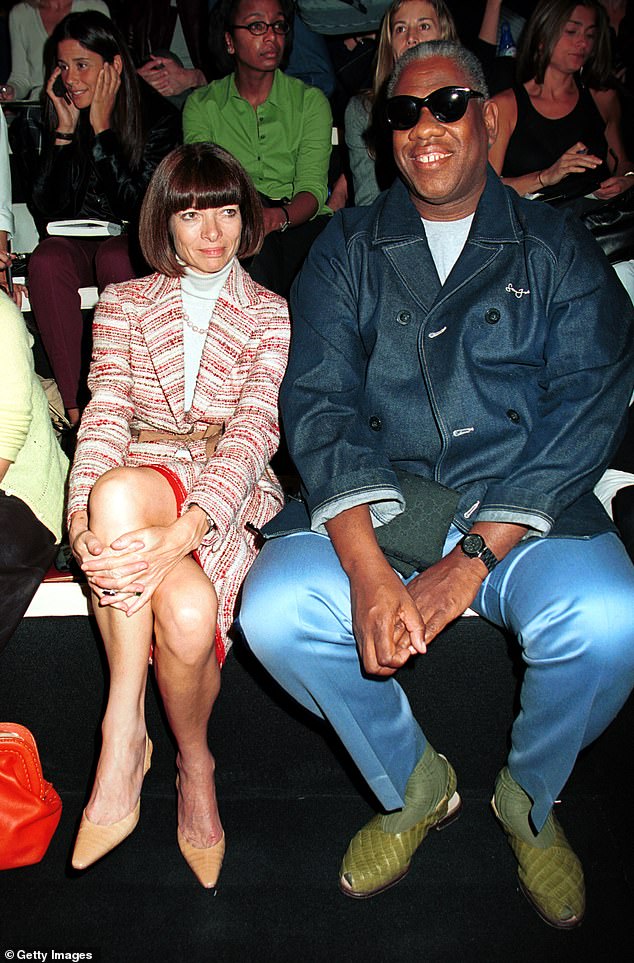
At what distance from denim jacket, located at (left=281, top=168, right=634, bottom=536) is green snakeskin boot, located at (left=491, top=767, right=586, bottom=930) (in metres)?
0.57

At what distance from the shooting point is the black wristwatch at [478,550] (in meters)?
1.54

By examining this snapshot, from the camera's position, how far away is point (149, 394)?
1.91m

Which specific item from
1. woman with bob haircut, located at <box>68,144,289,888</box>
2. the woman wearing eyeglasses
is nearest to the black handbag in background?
the woman wearing eyeglasses

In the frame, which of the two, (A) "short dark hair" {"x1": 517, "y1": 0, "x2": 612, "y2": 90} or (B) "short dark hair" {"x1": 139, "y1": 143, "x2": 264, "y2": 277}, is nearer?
(B) "short dark hair" {"x1": 139, "y1": 143, "x2": 264, "y2": 277}

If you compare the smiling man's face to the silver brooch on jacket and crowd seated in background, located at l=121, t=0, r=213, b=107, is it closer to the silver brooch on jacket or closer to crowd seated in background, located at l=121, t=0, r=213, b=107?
the silver brooch on jacket

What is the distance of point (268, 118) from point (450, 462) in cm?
191

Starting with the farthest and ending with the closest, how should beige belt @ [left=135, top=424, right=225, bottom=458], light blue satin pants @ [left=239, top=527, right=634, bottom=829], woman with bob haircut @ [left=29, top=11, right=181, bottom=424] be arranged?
woman with bob haircut @ [left=29, top=11, right=181, bottom=424], beige belt @ [left=135, top=424, right=225, bottom=458], light blue satin pants @ [left=239, top=527, right=634, bottom=829]

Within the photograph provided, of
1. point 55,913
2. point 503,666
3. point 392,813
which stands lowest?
point 55,913

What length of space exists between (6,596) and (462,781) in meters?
1.14

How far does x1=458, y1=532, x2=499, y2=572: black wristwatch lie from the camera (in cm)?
154

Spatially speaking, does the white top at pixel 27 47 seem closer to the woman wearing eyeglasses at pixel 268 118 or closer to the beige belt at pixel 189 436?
the woman wearing eyeglasses at pixel 268 118

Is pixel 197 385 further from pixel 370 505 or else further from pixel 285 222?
pixel 285 222

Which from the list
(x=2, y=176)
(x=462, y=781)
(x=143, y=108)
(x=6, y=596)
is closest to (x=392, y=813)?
(x=462, y=781)

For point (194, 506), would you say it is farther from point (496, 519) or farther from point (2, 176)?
point (2, 176)
